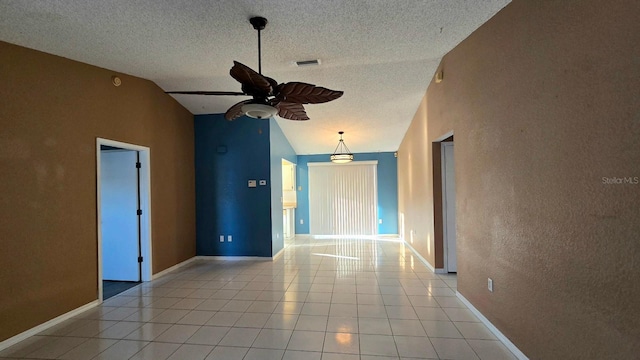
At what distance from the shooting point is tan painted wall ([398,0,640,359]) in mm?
1334

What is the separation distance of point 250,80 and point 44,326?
3108 millimetres

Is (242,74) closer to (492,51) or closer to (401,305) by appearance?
(492,51)

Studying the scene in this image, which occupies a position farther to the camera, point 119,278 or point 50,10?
point 119,278

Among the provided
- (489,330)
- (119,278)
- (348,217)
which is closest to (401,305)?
(489,330)

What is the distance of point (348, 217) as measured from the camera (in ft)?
25.8

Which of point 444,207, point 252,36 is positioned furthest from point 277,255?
point 252,36

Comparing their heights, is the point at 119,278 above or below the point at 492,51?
below

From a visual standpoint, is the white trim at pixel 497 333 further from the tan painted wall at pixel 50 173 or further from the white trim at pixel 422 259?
the tan painted wall at pixel 50 173

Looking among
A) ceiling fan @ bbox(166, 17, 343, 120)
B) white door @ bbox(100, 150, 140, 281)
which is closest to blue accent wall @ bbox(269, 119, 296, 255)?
white door @ bbox(100, 150, 140, 281)

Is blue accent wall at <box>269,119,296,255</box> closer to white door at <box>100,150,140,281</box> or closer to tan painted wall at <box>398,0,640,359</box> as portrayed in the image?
white door at <box>100,150,140,281</box>

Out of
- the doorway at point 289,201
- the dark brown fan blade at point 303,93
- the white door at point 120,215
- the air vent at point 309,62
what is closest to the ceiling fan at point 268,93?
the dark brown fan blade at point 303,93

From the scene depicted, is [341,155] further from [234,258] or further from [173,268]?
[173,268]

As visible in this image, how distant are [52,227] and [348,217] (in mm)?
6216

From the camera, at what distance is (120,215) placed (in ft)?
13.5
